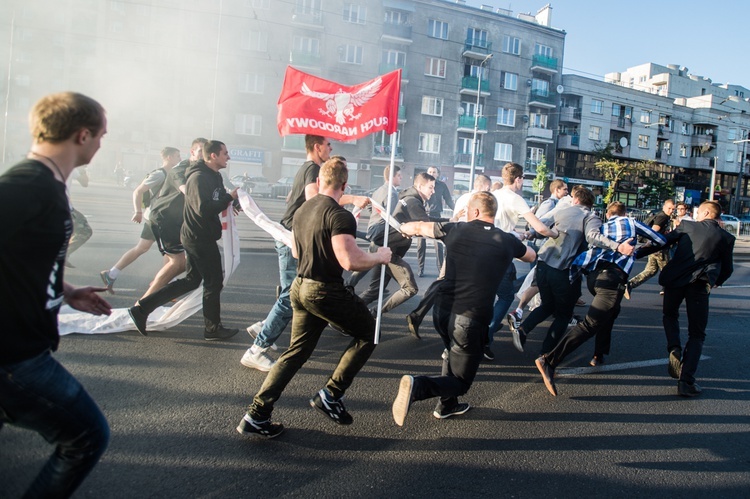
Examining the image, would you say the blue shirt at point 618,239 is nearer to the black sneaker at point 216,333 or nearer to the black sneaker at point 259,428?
the black sneaker at point 259,428

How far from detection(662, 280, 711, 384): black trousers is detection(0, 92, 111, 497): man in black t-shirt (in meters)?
3.80

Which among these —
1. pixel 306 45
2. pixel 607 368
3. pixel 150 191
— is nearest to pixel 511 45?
pixel 306 45

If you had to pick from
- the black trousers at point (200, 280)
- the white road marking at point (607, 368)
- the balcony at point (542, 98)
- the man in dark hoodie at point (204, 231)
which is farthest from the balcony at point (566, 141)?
the black trousers at point (200, 280)

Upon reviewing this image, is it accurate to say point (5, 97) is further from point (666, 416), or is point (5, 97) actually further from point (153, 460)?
point (666, 416)

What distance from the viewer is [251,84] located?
99.7 ft

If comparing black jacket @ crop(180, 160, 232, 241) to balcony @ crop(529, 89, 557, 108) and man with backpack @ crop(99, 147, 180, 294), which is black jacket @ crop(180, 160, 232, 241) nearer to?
man with backpack @ crop(99, 147, 180, 294)

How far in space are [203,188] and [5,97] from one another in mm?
7395

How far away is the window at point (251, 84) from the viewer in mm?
27322

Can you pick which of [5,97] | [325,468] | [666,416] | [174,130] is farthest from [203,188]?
[174,130]

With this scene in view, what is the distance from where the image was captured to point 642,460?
268 centimetres

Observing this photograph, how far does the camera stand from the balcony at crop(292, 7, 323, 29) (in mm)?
22531

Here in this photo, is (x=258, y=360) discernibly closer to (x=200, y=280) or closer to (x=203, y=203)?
(x=200, y=280)

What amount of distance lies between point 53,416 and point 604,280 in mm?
3525

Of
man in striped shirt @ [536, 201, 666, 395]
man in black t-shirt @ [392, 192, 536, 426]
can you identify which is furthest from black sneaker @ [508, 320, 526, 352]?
man in black t-shirt @ [392, 192, 536, 426]
